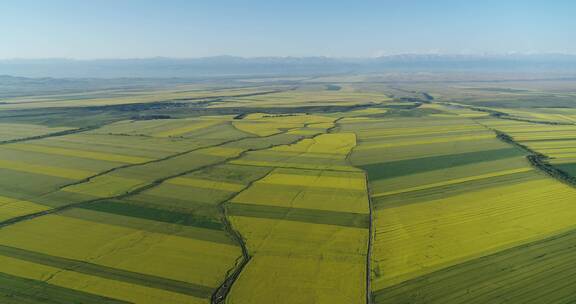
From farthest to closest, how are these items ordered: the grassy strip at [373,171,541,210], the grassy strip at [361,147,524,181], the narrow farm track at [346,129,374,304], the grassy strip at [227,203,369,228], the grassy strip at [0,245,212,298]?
1. the grassy strip at [361,147,524,181]
2. the grassy strip at [373,171,541,210]
3. the grassy strip at [227,203,369,228]
4. the grassy strip at [0,245,212,298]
5. the narrow farm track at [346,129,374,304]

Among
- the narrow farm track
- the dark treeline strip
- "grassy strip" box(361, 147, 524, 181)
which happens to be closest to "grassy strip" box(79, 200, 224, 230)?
the narrow farm track

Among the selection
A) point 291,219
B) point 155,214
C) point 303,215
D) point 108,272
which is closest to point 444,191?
point 303,215

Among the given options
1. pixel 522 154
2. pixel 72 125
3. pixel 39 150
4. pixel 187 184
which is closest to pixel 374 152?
pixel 522 154

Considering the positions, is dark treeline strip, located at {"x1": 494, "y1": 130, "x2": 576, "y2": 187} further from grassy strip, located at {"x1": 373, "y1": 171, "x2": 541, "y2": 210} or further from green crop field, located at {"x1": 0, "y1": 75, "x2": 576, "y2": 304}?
grassy strip, located at {"x1": 373, "y1": 171, "x2": 541, "y2": 210}

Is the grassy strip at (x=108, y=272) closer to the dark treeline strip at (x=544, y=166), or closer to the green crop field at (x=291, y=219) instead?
the green crop field at (x=291, y=219)

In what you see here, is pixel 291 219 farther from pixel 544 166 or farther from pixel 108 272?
pixel 544 166

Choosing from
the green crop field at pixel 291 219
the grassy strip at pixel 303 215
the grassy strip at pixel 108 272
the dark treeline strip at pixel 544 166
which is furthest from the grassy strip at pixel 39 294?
the dark treeline strip at pixel 544 166

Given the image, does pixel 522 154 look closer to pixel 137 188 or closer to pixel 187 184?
pixel 187 184
